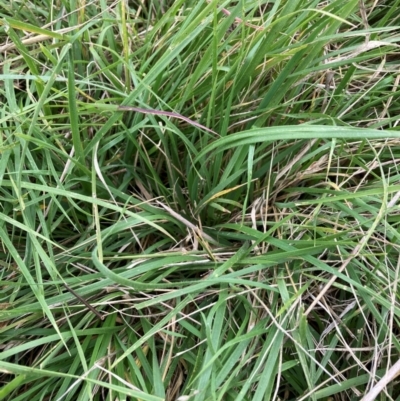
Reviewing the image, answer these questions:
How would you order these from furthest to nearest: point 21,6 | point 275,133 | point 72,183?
point 21,6 → point 72,183 → point 275,133

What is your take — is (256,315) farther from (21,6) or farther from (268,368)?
(21,6)

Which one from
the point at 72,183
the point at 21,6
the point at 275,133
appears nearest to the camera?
the point at 275,133

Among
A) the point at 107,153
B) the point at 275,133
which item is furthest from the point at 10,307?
the point at 275,133

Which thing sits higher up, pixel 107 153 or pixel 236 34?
pixel 236 34

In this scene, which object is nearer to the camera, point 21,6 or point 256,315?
point 256,315

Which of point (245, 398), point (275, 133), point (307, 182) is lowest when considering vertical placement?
point (245, 398)

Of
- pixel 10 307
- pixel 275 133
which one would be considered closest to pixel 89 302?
pixel 10 307

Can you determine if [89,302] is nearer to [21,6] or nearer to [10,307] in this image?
[10,307]
